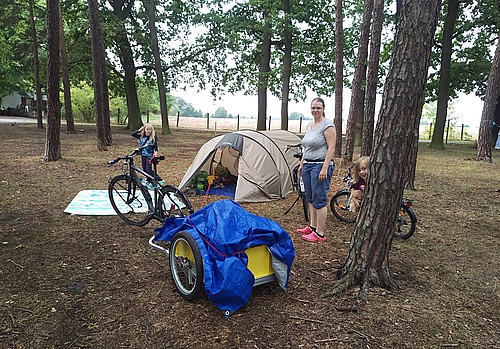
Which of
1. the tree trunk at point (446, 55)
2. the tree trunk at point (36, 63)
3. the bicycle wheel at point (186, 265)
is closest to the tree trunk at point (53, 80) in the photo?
the bicycle wheel at point (186, 265)

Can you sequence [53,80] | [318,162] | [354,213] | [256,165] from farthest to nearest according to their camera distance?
[53,80] < [256,165] < [354,213] < [318,162]

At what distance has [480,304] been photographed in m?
2.76

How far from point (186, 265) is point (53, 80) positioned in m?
7.66

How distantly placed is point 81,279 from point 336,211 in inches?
135

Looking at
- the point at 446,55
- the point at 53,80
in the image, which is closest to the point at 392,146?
the point at 53,80

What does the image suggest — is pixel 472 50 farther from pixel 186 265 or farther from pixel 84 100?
pixel 84 100

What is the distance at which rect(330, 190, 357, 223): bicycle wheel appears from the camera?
483 cm

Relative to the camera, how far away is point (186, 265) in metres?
2.75

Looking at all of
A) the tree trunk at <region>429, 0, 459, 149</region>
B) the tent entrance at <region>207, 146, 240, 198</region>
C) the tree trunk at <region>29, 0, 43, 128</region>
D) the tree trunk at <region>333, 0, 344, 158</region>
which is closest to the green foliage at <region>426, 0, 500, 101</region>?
the tree trunk at <region>429, 0, 459, 149</region>

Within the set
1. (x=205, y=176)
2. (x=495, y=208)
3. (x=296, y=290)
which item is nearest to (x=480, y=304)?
(x=296, y=290)

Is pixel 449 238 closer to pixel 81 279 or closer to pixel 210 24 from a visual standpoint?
pixel 81 279

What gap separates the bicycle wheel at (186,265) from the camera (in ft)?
8.39

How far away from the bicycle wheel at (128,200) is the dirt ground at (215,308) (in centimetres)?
17

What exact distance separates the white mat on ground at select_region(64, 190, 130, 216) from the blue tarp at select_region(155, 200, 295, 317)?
236 centimetres
